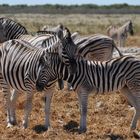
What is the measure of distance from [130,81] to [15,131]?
88.9 inches

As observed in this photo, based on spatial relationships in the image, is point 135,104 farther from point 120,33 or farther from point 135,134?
point 120,33

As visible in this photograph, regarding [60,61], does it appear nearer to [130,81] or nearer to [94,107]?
[130,81]

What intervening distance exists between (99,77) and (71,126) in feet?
3.91

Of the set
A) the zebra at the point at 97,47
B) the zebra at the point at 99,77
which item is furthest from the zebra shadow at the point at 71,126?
the zebra at the point at 97,47

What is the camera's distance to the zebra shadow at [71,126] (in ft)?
29.6

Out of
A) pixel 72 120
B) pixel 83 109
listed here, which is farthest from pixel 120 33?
pixel 83 109

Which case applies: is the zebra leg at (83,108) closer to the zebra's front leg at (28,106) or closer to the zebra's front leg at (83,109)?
the zebra's front leg at (83,109)

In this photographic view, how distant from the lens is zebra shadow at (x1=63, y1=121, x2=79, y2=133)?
29.6 ft

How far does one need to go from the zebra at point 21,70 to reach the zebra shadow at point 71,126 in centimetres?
39

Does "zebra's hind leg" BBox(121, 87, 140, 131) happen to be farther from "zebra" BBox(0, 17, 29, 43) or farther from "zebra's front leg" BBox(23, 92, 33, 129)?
"zebra" BBox(0, 17, 29, 43)

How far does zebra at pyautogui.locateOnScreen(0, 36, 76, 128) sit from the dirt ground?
41 centimetres

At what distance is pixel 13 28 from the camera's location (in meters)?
14.1

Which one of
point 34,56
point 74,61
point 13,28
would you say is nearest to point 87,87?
point 74,61

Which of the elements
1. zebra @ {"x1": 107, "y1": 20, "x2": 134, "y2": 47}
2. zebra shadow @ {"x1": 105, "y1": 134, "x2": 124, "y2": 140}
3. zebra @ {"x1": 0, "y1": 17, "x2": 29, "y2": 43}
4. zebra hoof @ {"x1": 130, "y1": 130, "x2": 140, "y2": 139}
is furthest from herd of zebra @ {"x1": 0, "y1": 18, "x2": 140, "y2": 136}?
zebra @ {"x1": 107, "y1": 20, "x2": 134, "y2": 47}
